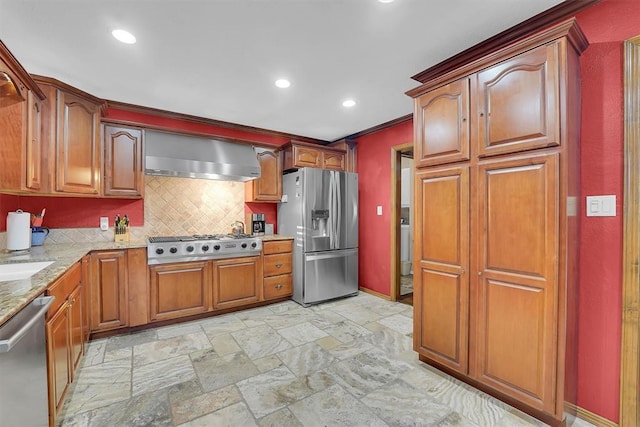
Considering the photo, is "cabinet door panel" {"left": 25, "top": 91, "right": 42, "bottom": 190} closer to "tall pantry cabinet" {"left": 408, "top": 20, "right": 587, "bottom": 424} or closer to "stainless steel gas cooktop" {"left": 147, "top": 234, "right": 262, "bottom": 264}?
"stainless steel gas cooktop" {"left": 147, "top": 234, "right": 262, "bottom": 264}

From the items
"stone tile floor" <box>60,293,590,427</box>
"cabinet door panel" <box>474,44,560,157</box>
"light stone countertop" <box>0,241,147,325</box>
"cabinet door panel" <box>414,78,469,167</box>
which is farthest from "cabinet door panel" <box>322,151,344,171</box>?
Result: "light stone countertop" <box>0,241,147,325</box>

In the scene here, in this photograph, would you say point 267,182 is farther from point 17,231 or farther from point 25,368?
point 25,368

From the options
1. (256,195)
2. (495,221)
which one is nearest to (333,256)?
(256,195)

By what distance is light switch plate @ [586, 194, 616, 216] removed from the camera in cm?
158

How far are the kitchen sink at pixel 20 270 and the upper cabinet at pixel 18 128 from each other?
0.54 metres

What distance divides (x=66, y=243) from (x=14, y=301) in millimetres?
2373

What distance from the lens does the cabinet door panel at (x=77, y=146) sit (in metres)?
2.56

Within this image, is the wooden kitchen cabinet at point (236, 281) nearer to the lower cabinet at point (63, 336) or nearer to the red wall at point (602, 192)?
the lower cabinet at point (63, 336)

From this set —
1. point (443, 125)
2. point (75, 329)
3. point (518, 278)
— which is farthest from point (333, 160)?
point (75, 329)

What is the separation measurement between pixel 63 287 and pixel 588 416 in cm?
321

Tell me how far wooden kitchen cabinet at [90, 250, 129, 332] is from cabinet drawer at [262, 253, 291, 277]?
4.96 feet

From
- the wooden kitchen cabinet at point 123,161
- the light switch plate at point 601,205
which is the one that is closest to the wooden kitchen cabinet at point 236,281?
the wooden kitchen cabinet at point 123,161

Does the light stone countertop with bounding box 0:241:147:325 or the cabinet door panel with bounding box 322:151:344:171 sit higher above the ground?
the cabinet door panel with bounding box 322:151:344:171

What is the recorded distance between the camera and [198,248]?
3.18 m
